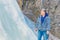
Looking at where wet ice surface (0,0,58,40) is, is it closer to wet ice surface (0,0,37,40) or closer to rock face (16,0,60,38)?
wet ice surface (0,0,37,40)

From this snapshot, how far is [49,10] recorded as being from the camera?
31.5ft

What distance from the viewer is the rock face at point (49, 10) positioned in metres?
9.15

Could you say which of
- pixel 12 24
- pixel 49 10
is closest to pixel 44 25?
pixel 12 24

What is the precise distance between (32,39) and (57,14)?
11.3 feet

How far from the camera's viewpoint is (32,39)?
6055mm

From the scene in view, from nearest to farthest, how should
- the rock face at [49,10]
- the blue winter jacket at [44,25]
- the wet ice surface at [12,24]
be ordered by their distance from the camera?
→ 1. the blue winter jacket at [44,25]
2. the wet ice surface at [12,24]
3. the rock face at [49,10]

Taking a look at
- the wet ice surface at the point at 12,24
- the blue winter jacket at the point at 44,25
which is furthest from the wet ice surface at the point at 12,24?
the blue winter jacket at the point at 44,25

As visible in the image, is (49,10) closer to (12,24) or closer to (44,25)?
(12,24)

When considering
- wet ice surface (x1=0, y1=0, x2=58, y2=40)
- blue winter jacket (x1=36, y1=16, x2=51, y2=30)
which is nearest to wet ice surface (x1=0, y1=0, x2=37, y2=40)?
wet ice surface (x1=0, y1=0, x2=58, y2=40)

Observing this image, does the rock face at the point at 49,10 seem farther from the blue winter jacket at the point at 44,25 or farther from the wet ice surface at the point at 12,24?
the blue winter jacket at the point at 44,25

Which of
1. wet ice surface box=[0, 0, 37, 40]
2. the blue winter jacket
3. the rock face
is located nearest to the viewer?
the blue winter jacket

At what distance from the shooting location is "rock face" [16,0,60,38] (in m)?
9.15

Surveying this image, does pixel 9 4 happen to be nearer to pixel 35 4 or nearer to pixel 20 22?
pixel 20 22

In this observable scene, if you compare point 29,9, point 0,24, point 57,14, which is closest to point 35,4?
point 29,9
